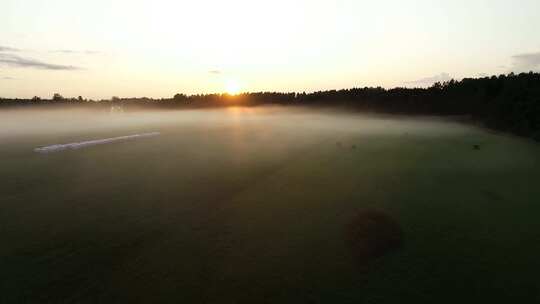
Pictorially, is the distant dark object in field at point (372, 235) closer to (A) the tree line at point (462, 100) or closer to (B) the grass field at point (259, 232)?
(B) the grass field at point (259, 232)

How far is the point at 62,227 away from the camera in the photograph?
13961mm

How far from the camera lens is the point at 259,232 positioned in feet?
45.4

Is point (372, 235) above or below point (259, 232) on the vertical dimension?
below

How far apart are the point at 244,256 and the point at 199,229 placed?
317 cm

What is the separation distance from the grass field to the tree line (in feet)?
113

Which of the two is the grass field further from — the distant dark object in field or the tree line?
the tree line

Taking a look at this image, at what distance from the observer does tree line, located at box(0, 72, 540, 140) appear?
53541mm

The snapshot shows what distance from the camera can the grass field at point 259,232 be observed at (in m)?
10.1

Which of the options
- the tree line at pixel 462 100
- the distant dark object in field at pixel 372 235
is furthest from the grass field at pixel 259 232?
the tree line at pixel 462 100

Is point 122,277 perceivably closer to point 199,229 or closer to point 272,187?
point 199,229

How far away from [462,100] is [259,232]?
10101 cm

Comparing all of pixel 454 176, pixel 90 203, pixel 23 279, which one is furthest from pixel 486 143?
pixel 23 279

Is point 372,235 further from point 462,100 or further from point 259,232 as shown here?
point 462,100

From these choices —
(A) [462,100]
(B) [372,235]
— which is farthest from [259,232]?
(A) [462,100]
